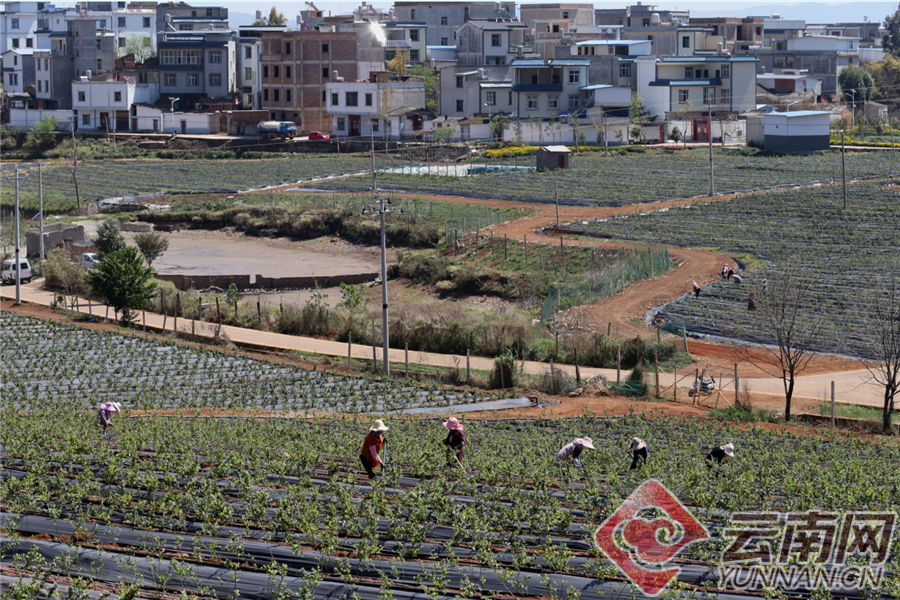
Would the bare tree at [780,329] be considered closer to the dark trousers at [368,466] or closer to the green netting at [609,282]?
the green netting at [609,282]

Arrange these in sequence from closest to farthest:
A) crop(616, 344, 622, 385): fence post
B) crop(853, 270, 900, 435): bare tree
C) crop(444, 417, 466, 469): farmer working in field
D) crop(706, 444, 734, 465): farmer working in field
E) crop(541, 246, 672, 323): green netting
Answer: crop(444, 417, 466, 469): farmer working in field, crop(706, 444, 734, 465): farmer working in field, crop(853, 270, 900, 435): bare tree, crop(616, 344, 622, 385): fence post, crop(541, 246, 672, 323): green netting

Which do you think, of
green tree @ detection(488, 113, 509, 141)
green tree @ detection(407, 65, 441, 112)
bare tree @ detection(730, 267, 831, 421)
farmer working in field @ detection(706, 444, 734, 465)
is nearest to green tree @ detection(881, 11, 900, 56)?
green tree @ detection(407, 65, 441, 112)

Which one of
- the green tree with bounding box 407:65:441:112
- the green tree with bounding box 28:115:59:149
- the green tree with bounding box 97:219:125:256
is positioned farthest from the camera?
the green tree with bounding box 407:65:441:112

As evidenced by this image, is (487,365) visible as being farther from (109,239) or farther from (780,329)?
(109,239)

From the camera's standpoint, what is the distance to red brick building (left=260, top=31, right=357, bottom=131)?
101562mm

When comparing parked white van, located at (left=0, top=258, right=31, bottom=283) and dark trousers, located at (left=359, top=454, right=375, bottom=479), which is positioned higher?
dark trousers, located at (left=359, top=454, right=375, bottom=479)

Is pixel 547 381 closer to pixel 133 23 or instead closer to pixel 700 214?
pixel 700 214

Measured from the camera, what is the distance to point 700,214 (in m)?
55.7

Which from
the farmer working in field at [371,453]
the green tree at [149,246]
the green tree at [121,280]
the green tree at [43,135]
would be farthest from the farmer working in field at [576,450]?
the green tree at [43,135]

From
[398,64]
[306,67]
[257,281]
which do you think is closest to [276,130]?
[306,67]

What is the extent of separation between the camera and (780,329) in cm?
2650

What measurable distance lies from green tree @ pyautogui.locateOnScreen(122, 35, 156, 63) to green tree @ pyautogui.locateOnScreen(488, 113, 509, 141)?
44.9 metres

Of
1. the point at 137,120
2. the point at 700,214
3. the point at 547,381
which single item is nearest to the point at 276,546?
the point at 547,381

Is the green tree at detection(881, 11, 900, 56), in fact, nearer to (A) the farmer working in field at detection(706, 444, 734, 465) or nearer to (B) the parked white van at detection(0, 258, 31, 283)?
(B) the parked white van at detection(0, 258, 31, 283)
